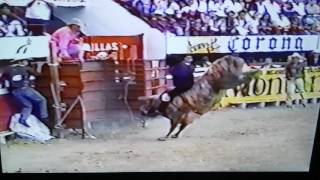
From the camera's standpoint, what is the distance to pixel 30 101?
3.65 ft

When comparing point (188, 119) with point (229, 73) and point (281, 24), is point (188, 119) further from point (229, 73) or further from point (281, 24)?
point (281, 24)

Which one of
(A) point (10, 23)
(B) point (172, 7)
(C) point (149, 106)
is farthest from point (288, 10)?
(A) point (10, 23)

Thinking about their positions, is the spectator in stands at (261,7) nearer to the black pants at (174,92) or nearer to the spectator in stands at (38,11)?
the black pants at (174,92)

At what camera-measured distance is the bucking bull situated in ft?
3.67

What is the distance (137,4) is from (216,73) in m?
0.22

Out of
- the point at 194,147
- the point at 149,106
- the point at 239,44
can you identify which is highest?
the point at 239,44

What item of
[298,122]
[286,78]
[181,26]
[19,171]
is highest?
[181,26]

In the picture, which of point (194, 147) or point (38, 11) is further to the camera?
point (194, 147)

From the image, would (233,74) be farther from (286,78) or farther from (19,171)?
(19,171)

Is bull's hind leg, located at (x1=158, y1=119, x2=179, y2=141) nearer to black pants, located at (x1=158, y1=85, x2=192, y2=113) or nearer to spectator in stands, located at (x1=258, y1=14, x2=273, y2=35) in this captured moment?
black pants, located at (x1=158, y1=85, x2=192, y2=113)

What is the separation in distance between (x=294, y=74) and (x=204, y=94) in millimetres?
195

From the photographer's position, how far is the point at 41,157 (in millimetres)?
1181

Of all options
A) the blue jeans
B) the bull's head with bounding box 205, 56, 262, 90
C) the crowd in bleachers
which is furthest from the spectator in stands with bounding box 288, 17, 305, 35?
the blue jeans

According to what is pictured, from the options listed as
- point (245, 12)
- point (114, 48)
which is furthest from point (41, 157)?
point (245, 12)
